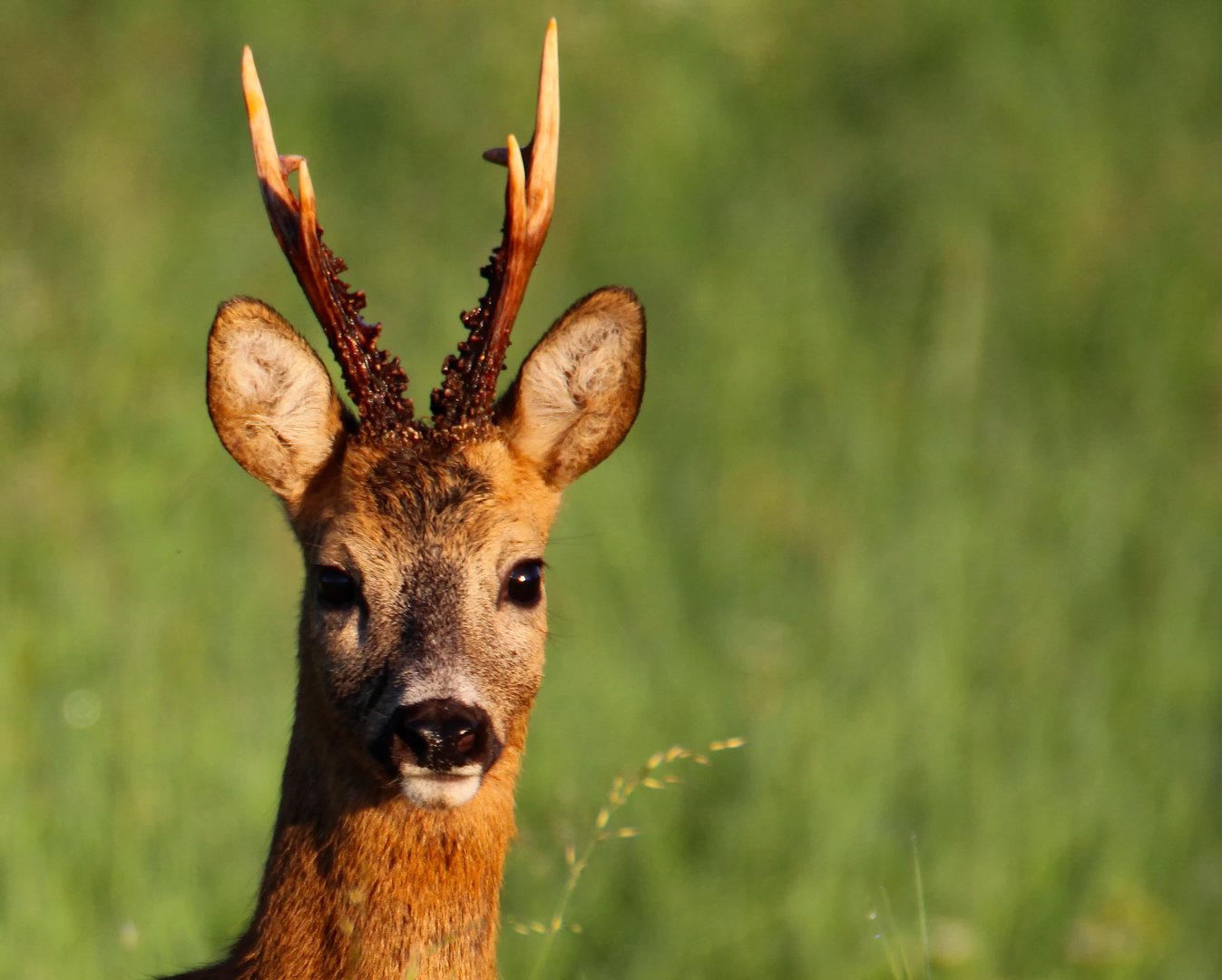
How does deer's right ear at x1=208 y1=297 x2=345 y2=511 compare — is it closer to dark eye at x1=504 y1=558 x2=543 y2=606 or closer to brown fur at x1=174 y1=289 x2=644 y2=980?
brown fur at x1=174 y1=289 x2=644 y2=980

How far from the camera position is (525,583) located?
3.22 metres

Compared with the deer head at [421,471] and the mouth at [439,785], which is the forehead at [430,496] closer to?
the deer head at [421,471]

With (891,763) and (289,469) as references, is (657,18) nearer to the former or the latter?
(891,763)

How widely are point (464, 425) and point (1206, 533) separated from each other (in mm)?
4137

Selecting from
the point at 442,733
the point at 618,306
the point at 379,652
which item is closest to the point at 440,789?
the point at 442,733

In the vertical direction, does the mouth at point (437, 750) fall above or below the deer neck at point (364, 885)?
above

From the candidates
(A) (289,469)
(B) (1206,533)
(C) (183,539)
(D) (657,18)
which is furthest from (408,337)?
(A) (289,469)

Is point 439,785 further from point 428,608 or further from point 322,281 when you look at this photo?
point 322,281

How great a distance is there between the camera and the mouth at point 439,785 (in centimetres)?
280

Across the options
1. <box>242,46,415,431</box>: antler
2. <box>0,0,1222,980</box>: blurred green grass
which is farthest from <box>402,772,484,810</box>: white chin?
<box>0,0,1222,980</box>: blurred green grass

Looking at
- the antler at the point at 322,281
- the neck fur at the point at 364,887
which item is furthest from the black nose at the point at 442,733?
the antler at the point at 322,281

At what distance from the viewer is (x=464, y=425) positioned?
328cm

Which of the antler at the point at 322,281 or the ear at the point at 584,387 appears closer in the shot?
the antler at the point at 322,281

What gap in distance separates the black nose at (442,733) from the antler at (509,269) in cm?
65
